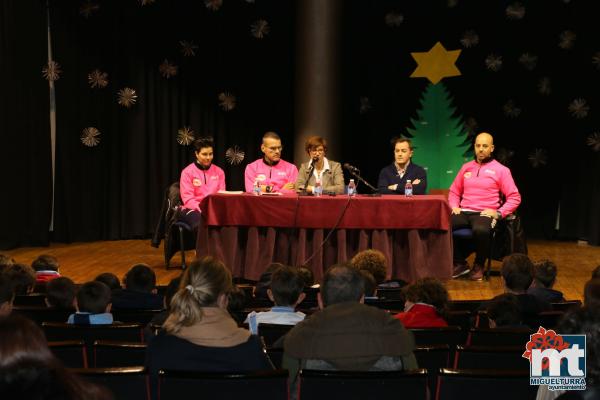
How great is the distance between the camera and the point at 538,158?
34.6 ft

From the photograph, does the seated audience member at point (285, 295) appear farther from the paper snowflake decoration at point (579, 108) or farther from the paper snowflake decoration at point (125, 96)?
the paper snowflake decoration at point (579, 108)

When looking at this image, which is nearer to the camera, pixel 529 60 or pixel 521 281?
pixel 521 281

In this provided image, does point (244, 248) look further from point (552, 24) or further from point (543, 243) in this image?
Answer: point (552, 24)

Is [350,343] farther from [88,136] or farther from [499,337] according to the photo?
[88,136]

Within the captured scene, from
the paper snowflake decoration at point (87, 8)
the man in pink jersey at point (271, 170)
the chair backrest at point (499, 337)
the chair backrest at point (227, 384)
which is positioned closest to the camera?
the chair backrest at point (227, 384)

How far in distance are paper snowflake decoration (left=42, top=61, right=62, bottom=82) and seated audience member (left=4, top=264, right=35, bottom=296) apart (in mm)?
5308

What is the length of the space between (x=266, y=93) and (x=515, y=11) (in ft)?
10.3

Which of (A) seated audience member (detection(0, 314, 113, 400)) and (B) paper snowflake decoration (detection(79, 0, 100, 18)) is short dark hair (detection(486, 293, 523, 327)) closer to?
(A) seated audience member (detection(0, 314, 113, 400))

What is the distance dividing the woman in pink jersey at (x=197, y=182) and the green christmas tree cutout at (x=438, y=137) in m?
3.21

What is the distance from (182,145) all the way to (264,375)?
325 inches

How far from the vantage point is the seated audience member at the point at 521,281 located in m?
4.35

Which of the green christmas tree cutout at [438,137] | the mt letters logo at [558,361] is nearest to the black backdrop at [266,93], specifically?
the green christmas tree cutout at [438,137]

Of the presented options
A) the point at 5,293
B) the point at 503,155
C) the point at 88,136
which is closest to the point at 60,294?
the point at 5,293

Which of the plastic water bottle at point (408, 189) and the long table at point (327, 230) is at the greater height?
the plastic water bottle at point (408, 189)
